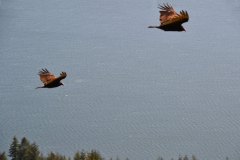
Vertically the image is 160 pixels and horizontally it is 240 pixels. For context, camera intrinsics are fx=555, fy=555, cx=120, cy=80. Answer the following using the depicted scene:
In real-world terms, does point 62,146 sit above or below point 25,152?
below

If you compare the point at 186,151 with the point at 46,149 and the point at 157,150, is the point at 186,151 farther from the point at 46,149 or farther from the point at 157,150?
the point at 46,149

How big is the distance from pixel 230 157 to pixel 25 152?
112380 mm

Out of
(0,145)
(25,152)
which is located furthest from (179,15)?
(0,145)

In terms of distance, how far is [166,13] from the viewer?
12.1 meters

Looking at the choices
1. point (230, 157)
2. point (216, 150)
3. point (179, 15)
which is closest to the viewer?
point (179, 15)

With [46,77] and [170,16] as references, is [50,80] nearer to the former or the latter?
[46,77]

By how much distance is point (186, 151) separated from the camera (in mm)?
190250

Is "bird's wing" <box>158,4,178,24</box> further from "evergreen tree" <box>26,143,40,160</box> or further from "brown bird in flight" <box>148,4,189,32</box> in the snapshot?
"evergreen tree" <box>26,143,40,160</box>

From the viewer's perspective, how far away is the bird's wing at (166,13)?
1177 cm

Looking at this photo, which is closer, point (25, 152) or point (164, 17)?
point (164, 17)

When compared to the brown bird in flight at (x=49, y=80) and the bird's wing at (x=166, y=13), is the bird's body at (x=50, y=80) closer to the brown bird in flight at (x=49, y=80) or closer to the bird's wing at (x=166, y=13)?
the brown bird in flight at (x=49, y=80)

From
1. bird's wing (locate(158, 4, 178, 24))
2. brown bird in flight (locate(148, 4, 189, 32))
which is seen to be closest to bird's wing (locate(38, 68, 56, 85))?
bird's wing (locate(158, 4, 178, 24))

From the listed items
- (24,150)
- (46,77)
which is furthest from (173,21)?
(24,150)

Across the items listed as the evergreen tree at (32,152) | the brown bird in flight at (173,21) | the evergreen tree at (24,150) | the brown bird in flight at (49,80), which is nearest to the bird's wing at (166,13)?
the brown bird in flight at (173,21)
